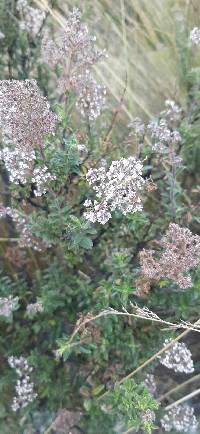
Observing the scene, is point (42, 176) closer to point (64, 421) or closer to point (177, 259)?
point (177, 259)

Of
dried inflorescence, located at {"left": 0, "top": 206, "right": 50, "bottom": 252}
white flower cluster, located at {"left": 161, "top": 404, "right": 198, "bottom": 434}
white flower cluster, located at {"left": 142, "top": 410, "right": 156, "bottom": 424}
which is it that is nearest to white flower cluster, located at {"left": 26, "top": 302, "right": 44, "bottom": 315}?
dried inflorescence, located at {"left": 0, "top": 206, "right": 50, "bottom": 252}

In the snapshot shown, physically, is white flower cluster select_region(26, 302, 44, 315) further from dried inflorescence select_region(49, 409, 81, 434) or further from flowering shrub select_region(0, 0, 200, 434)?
dried inflorescence select_region(49, 409, 81, 434)

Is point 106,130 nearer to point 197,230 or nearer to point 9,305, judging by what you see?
point 197,230

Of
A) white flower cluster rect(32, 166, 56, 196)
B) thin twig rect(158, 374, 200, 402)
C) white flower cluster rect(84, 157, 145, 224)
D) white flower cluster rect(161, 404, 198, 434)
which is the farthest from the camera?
thin twig rect(158, 374, 200, 402)

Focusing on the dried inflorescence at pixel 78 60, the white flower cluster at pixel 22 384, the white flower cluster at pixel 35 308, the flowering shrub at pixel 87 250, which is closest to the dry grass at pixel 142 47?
the flowering shrub at pixel 87 250

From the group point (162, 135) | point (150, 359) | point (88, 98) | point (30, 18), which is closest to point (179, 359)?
point (150, 359)

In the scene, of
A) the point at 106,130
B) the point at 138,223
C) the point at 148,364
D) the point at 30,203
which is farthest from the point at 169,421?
the point at 106,130

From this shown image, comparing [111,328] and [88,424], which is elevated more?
[111,328]
